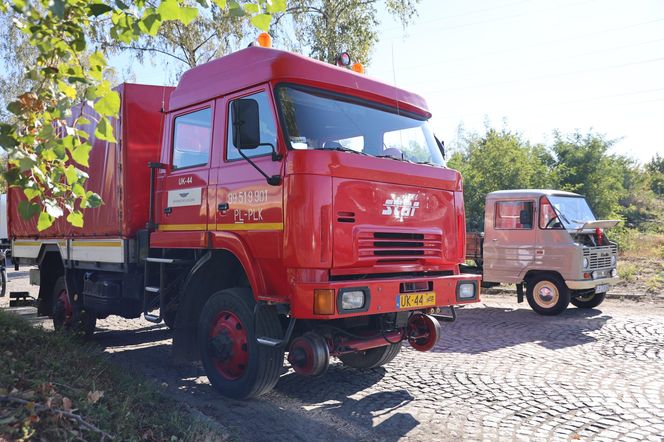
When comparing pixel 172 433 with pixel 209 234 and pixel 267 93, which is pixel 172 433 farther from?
pixel 267 93

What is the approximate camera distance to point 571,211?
408 inches

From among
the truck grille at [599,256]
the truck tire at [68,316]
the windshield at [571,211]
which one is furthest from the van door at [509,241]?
the truck tire at [68,316]

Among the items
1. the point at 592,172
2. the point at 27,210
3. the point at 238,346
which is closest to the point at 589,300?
the point at 238,346

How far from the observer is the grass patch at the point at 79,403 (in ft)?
10.9

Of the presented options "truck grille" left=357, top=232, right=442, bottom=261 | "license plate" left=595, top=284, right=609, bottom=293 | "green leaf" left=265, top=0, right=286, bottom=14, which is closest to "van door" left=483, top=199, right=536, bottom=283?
"license plate" left=595, top=284, right=609, bottom=293

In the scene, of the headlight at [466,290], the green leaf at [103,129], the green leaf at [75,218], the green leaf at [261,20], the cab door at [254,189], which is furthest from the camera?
the headlight at [466,290]

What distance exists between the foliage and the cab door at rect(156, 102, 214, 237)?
1.73m

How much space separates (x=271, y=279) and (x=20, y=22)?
8.35ft

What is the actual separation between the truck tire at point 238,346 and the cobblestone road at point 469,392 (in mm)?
207

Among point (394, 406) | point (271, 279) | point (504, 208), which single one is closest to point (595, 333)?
point (504, 208)

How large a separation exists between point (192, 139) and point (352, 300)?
2.53 meters

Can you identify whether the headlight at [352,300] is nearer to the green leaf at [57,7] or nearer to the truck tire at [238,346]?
the truck tire at [238,346]

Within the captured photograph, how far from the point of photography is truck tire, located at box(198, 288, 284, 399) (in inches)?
185

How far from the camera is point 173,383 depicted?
5625 millimetres
